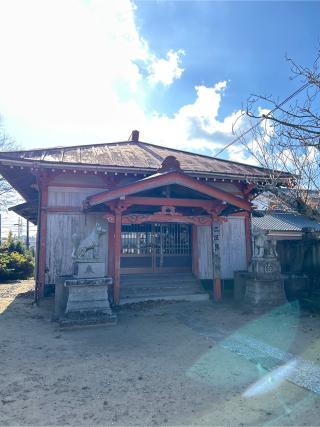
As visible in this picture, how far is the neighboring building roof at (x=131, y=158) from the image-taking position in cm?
930

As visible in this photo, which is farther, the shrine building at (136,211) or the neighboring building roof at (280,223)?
the neighboring building roof at (280,223)

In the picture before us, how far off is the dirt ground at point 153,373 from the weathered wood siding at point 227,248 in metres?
3.21

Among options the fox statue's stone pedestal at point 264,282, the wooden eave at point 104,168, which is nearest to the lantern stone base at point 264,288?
Answer: the fox statue's stone pedestal at point 264,282

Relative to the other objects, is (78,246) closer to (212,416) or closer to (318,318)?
(212,416)

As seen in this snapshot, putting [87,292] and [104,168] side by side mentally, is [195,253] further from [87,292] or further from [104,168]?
[87,292]

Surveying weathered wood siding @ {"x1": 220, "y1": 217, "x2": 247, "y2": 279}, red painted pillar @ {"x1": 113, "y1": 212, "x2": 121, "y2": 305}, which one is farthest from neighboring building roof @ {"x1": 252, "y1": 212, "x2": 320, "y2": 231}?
red painted pillar @ {"x1": 113, "y1": 212, "x2": 121, "y2": 305}

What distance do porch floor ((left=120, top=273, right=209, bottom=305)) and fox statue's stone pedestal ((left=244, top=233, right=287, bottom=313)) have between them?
175 cm

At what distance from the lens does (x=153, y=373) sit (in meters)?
4.29

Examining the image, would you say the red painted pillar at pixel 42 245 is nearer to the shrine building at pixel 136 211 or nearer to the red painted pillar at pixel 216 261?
the shrine building at pixel 136 211

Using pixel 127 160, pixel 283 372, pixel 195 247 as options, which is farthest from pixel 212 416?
pixel 127 160

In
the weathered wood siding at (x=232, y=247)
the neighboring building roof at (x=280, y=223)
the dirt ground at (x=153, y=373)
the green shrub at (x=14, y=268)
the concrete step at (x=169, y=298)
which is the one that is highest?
the neighboring building roof at (x=280, y=223)

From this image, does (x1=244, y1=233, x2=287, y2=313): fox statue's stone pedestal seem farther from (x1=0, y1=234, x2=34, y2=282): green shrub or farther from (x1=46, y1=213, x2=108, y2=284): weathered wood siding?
(x1=0, y1=234, x2=34, y2=282): green shrub

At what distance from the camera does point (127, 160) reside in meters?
10.7

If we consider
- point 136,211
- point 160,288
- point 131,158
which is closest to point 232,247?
point 160,288
